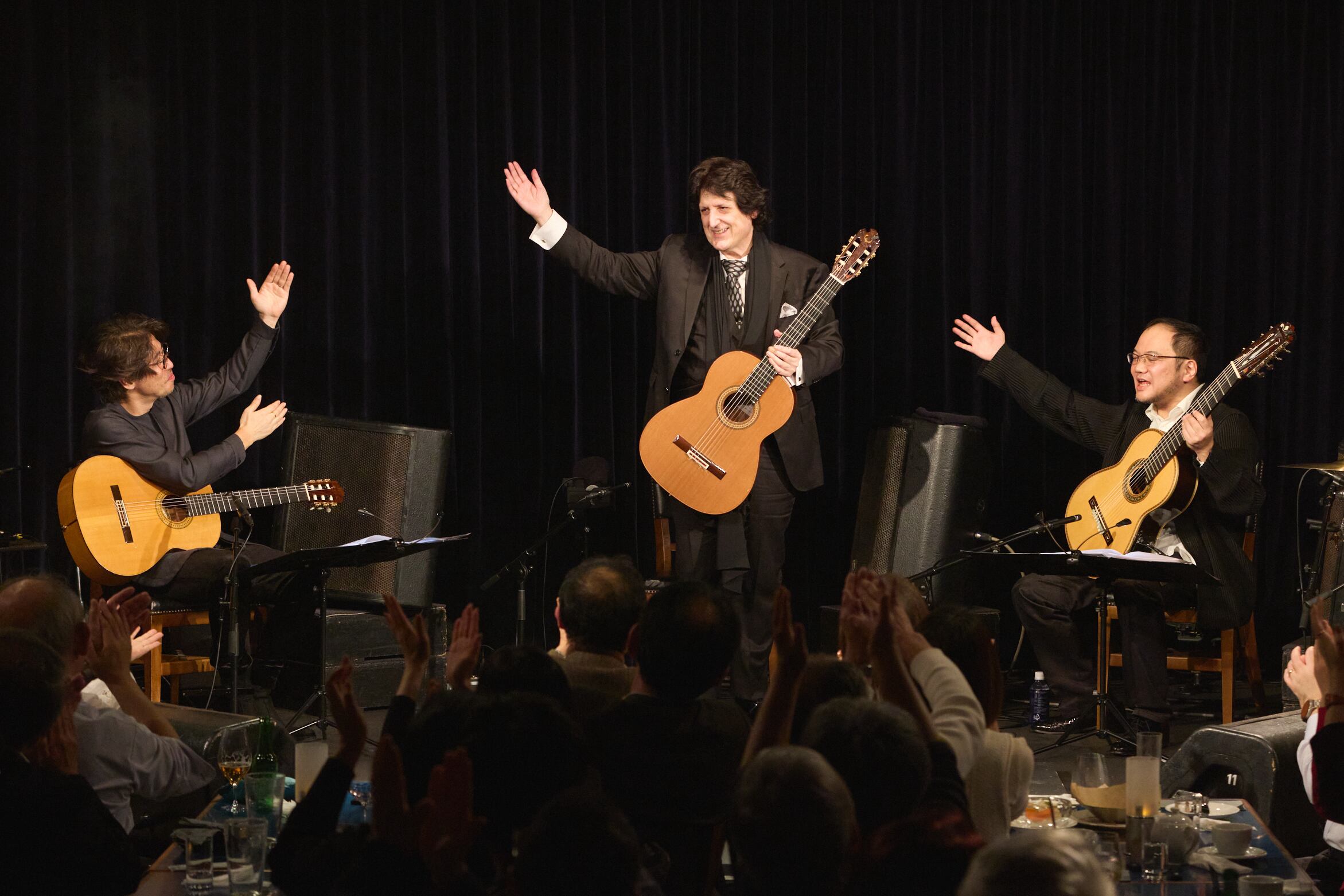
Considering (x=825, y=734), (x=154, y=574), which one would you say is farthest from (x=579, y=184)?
(x=825, y=734)

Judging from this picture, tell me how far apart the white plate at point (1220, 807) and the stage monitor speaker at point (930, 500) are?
274 cm

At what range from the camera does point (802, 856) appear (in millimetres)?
1770

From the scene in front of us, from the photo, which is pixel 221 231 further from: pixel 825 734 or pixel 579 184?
pixel 825 734

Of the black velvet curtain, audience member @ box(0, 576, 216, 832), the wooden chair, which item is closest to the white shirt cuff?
the black velvet curtain

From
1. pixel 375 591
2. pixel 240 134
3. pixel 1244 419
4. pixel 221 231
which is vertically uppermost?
pixel 240 134

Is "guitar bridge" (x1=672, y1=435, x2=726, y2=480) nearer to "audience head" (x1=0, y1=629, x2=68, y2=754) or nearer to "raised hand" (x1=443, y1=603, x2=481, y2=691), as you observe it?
"raised hand" (x1=443, y1=603, x2=481, y2=691)

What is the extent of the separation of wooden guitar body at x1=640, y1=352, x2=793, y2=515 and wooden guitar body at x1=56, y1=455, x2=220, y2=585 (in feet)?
5.84

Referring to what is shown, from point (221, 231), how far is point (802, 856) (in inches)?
194

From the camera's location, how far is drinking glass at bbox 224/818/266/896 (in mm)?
2322

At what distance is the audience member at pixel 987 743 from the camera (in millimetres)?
2385

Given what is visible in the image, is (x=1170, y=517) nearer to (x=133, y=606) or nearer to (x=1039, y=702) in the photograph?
(x=1039, y=702)

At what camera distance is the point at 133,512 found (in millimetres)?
5273

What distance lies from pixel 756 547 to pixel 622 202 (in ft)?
6.05

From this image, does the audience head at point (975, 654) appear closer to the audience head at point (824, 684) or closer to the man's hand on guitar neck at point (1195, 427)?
the audience head at point (824, 684)
